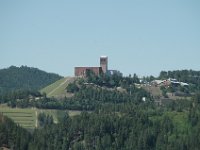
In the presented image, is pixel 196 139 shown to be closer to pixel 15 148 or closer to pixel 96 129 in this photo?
pixel 96 129

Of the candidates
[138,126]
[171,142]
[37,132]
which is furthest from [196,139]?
[37,132]

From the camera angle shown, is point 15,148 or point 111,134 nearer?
point 15,148

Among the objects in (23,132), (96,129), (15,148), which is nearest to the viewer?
(15,148)

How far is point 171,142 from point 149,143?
6037 millimetres

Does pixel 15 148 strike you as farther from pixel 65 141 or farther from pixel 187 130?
pixel 187 130

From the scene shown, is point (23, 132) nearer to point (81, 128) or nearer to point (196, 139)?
point (81, 128)

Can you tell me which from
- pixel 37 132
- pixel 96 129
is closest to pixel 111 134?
pixel 96 129

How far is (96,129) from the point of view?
18625 centimetres

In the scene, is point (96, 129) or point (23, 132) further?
point (96, 129)

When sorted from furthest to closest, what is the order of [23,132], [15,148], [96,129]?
1. [96,129]
2. [23,132]
3. [15,148]

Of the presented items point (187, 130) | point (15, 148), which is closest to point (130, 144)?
point (187, 130)

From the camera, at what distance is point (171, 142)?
180 m

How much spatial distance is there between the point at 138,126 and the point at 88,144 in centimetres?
1582

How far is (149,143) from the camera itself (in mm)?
184125
